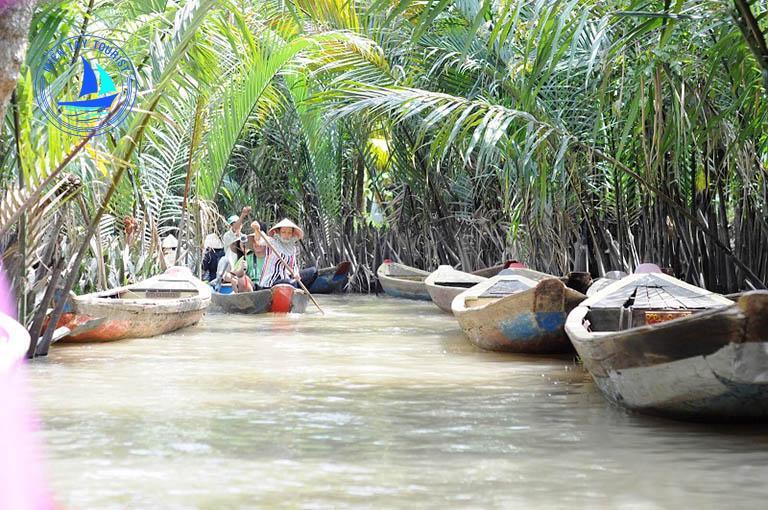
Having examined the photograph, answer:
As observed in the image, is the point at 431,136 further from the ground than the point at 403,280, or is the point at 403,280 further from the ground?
the point at 431,136

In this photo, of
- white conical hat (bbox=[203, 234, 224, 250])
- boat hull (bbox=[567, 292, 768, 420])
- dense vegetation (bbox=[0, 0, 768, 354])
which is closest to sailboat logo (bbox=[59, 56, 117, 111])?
dense vegetation (bbox=[0, 0, 768, 354])

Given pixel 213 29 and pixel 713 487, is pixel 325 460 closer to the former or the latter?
pixel 713 487

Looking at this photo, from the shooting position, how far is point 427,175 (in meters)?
15.5

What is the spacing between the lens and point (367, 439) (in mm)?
4980

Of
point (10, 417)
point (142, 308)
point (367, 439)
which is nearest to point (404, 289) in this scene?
point (142, 308)

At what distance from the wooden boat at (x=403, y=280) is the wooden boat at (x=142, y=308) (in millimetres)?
5685

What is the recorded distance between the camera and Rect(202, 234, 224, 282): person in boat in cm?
1498

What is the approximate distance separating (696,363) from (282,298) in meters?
8.56

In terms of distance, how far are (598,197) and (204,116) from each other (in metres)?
4.41

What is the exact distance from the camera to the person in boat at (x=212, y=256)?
1498 cm

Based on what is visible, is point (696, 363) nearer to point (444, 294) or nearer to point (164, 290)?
point (164, 290)

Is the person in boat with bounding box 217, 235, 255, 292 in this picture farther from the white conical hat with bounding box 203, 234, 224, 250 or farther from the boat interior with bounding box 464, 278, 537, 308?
the boat interior with bounding box 464, 278, 537, 308

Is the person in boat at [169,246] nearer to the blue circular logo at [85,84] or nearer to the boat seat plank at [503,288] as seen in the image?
the boat seat plank at [503,288]

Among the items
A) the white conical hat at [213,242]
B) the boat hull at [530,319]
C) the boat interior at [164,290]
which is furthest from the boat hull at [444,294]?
the boat hull at [530,319]
